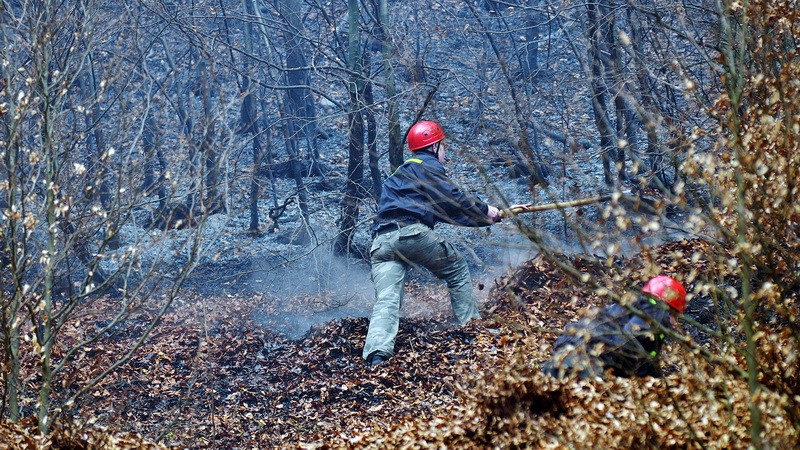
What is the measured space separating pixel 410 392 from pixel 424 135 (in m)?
2.61

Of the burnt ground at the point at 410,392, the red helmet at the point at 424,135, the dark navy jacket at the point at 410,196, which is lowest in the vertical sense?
the burnt ground at the point at 410,392

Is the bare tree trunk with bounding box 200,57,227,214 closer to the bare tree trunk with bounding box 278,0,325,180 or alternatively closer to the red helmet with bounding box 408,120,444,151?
the red helmet with bounding box 408,120,444,151

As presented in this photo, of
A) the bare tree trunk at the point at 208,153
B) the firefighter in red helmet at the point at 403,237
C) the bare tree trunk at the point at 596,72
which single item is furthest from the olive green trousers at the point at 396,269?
the bare tree trunk at the point at 596,72

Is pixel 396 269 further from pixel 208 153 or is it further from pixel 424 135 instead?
pixel 208 153

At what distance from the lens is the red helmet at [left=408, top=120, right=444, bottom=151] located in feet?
27.1

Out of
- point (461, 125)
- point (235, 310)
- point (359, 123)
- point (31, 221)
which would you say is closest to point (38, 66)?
point (31, 221)

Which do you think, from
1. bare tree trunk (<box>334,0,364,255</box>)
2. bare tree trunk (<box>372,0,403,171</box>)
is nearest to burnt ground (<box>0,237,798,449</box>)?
bare tree trunk (<box>334,0,364,255</box>)

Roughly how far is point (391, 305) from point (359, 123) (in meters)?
5.05

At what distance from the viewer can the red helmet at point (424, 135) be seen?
27.1 feet

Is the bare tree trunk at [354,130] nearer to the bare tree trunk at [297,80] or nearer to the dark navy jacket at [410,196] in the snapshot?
the bare tree trunk at [297,80]

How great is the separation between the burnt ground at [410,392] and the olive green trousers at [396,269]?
0.31 metres

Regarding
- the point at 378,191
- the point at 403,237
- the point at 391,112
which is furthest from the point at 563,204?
A: the point at 378,191

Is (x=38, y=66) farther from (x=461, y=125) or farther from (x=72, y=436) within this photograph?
(x=461, y=125)

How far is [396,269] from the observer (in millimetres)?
8406
